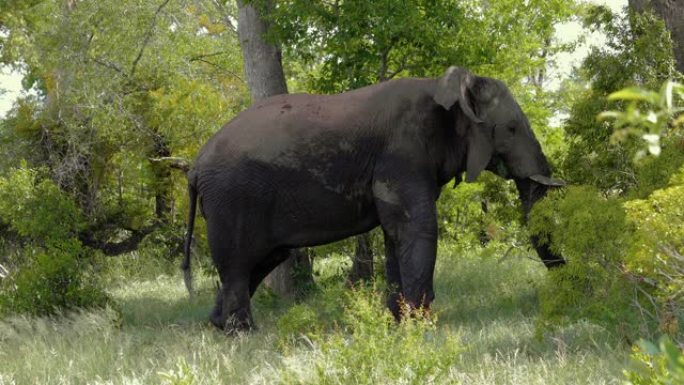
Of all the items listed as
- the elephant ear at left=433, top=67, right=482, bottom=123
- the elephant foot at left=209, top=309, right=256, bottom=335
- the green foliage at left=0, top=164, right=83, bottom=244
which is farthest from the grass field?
the elephant ear at left=433, top=67, right=482, bottom=123

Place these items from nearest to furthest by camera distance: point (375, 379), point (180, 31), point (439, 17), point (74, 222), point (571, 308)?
1. point (375, 379)
2. point (571, 308)
3. point (439, 17)
4. point (74, 222)
5. point (180, 31)

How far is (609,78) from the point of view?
922 centimetres

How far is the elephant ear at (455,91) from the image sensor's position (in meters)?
8.23

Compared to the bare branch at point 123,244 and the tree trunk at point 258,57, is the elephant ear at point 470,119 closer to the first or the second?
the tree trunk at point 258,57

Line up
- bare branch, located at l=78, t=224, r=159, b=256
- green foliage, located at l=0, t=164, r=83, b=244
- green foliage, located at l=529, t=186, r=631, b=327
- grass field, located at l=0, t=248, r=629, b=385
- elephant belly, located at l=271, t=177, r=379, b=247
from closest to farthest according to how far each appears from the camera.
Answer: grass field, located at l=0, t=248, r=629, b=385, green foliage, located at l=529, t=186, r=631, b=327, elephant belly, located at l=271, t=177, r=379, b=247, green foliage, located at l=0, t=164, r=83, b=244, bare branch, located at l=78, t=224, r=159, b=256

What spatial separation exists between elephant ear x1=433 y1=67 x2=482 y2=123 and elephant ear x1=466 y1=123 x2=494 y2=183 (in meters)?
0.12

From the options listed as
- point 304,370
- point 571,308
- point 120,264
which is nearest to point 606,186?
point 571,308

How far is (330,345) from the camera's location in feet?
18.3

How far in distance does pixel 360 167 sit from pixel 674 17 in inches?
146

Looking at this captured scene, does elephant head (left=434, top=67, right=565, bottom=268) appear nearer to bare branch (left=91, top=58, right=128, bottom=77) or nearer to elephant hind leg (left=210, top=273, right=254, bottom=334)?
elephant hind leg (left=210, top=273, right=254, bottom=334)

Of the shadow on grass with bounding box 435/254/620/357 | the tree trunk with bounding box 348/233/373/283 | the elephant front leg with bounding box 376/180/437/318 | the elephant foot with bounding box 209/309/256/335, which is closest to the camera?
the shadow on grass with bounding box 435/254/620/357

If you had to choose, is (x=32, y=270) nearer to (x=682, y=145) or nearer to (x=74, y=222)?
(x=74, y=222)

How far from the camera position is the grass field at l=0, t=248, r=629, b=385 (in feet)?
17.5

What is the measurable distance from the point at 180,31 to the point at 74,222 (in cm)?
463
